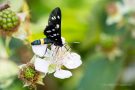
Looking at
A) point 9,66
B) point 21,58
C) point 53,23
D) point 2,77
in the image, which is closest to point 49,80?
point 21,58

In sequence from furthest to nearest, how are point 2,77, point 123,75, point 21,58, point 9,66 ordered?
point 123,75
point 21,58
point 9,66
point 2,77

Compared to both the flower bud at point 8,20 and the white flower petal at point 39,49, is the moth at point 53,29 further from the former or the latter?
the flower bud at point 8,20

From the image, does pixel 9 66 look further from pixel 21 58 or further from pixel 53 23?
pixel 53 23

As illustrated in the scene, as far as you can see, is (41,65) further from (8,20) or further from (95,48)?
(95,48)

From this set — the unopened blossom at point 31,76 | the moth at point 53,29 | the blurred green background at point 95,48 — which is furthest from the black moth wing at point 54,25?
the blurred green background at point 95,48

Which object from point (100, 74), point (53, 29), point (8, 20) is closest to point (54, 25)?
point (53, 29)

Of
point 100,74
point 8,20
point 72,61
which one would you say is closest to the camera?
point 72,61

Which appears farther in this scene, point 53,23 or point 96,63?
point 96,63
